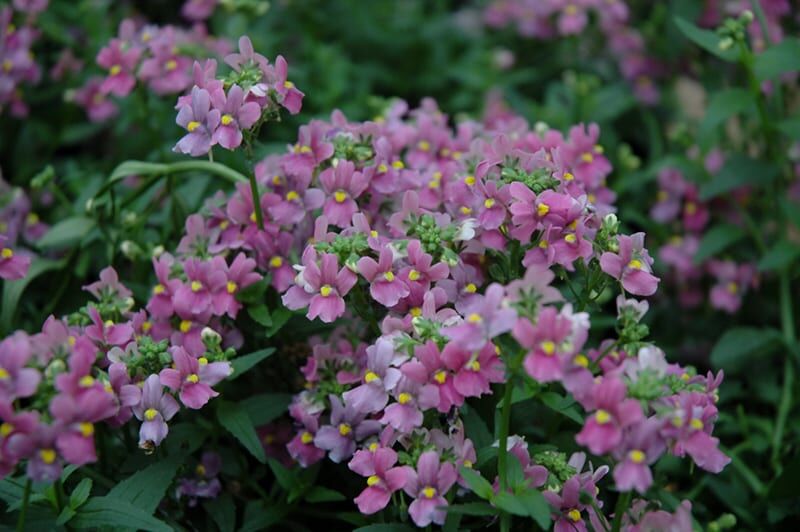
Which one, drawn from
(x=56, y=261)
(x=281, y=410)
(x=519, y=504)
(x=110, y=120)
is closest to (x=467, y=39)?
(x=110, y=120)

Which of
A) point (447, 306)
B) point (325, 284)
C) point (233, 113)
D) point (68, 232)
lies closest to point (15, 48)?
point (68, 232)

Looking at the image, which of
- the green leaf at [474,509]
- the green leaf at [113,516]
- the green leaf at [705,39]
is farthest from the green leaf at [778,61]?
the green leaf at [113,516]

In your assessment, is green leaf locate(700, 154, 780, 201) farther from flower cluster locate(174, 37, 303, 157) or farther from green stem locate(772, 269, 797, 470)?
flower cluster locate(174, 37, 303, 157)

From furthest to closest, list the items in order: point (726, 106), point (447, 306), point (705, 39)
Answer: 1. point (726, 106)
2. point (705, 39)
3. point (447, 306)

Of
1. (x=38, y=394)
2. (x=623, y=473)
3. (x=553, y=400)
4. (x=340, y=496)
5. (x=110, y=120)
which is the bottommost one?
(x=110, y=120)

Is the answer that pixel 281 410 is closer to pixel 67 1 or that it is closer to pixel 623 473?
pixel 623 473

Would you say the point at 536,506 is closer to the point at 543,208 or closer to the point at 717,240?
the point at 543,208
